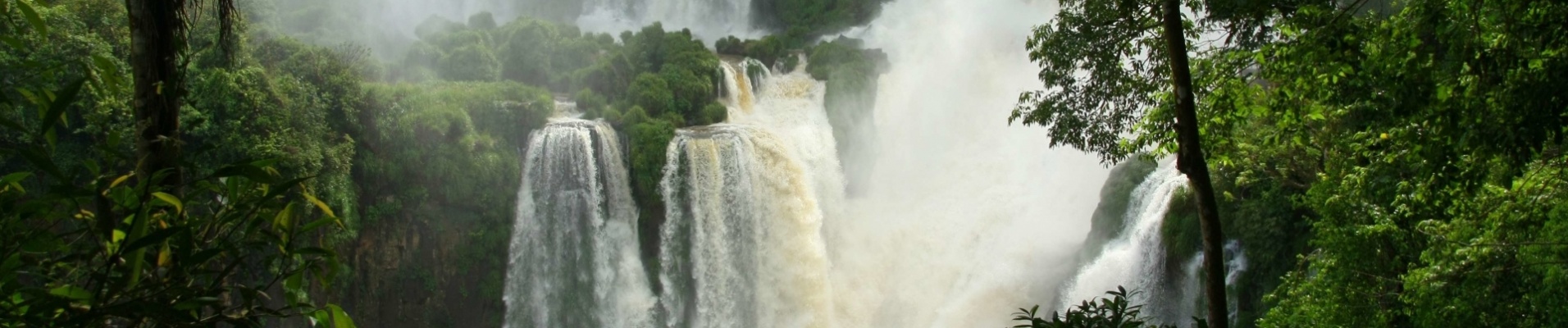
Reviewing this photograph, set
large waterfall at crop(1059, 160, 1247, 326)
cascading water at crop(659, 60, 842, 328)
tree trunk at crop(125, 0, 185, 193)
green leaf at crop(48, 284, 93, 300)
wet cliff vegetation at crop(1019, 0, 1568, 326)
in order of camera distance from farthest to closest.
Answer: cascading water at crop(659, 60, 842, 328)
large waterfall at crop(1059, 160, 1247, 326)
wet cliff vegetation at crop(1019, 0, 1568, 326)
tree trunk at crop(125, 0, 185, 193)
green leaf at crop(48, 284, 93, 300)

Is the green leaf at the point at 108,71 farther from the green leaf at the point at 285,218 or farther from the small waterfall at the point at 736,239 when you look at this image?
the small waterfall at the point at 736,239

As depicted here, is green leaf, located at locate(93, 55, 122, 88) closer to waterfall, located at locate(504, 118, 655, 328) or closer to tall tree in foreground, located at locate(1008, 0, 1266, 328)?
tall tree in foreground, located at locate(1008, 0, 1266, 328)

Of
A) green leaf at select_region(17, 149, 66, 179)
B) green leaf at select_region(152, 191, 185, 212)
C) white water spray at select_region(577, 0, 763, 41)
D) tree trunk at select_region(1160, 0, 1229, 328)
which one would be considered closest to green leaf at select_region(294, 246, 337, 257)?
green leaf at select_region(152, 191, 185, 212)

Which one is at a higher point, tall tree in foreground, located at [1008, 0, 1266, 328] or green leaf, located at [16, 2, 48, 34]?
tall tree in foreground, located at [1008, 0, 1266, 328]

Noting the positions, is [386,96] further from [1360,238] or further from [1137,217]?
[1360,238]

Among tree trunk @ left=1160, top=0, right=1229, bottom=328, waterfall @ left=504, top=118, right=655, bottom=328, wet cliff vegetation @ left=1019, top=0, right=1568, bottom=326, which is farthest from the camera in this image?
waterfall @ left=504, top=118, right=655, bottom=328

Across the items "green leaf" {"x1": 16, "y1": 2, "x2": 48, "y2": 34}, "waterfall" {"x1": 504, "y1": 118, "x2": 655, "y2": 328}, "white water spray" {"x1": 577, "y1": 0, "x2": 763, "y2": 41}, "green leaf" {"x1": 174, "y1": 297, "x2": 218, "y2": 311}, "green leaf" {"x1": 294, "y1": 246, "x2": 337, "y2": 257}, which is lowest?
"green leaf" {"x1": 174, "y1": 297, "x2": 218, "y2": 311}
